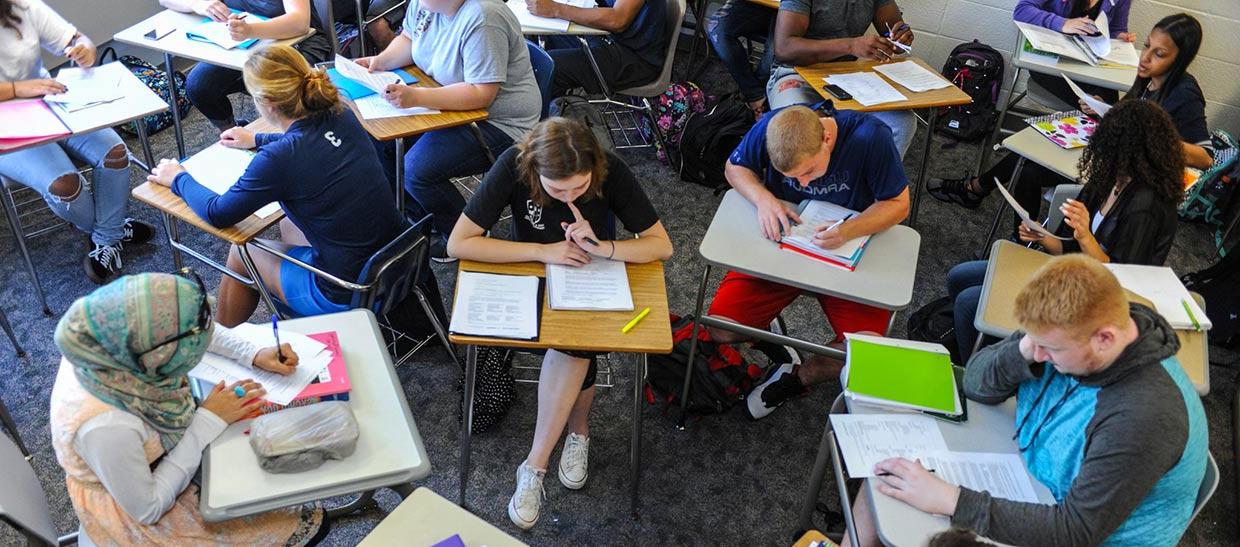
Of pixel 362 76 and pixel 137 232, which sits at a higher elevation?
pixel 362 76

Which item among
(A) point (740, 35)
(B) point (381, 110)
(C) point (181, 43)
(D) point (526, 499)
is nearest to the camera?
(D) point (526, 499)

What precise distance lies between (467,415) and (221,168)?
3.59 ft

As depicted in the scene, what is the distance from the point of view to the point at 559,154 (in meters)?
2.40

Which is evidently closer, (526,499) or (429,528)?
(429,528)

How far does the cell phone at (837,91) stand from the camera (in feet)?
11.6

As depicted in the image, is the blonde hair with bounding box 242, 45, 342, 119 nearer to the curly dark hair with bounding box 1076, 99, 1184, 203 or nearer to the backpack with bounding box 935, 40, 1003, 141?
the curly dark hair with bounding box 1076, 99, 1184, 203

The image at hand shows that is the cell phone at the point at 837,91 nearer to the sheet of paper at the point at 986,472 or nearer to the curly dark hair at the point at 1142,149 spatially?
the curly dark hair at the point at 1142,149

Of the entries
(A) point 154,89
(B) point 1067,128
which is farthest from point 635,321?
(A) point 154,89

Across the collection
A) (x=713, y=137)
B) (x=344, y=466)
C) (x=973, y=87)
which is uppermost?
(x=344, y=466)

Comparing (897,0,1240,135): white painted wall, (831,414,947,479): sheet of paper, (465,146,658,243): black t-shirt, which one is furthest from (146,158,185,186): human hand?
(897,0,1240,135): white painted wall

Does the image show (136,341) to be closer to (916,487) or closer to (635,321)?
(635,321)

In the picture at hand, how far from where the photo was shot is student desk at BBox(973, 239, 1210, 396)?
2.28 m

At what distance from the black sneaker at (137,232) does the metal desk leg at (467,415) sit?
184 centimetres

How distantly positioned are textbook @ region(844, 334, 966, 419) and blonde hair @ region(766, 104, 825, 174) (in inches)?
22.6
